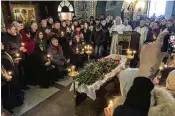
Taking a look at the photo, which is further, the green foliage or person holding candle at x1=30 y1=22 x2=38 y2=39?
person holding candle at x1=30 y1=22 x2=38 y2=39

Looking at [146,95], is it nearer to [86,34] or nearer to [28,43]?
[28,43]

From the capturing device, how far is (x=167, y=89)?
6.68 ft

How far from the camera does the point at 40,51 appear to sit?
16.0 feet

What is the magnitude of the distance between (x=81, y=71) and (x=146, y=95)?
10.5 ft

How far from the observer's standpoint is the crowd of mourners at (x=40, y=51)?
377 centimetres

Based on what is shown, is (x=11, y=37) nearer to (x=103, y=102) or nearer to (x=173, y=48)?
(x=103, y=102)

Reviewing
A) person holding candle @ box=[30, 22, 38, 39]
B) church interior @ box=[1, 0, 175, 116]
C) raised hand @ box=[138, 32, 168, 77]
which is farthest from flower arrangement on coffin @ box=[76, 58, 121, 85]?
person holding candle @ box=[30, 22, 38, 39]

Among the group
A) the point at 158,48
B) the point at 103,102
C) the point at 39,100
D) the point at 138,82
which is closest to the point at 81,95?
the point at 103,102

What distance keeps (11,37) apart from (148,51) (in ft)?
Result: 11.3

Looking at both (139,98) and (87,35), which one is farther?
(87,35)


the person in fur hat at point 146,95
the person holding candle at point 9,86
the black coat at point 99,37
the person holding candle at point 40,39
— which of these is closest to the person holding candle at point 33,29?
the person holding candle at point 40,39

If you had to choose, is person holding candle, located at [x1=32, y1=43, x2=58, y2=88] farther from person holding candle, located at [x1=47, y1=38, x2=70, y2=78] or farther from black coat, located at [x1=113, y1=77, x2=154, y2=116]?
black coat, located at [x1=113, y1=77, x2=154, y2=116]

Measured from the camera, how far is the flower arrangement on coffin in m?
3.65

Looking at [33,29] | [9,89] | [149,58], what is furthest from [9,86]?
[149,58]
